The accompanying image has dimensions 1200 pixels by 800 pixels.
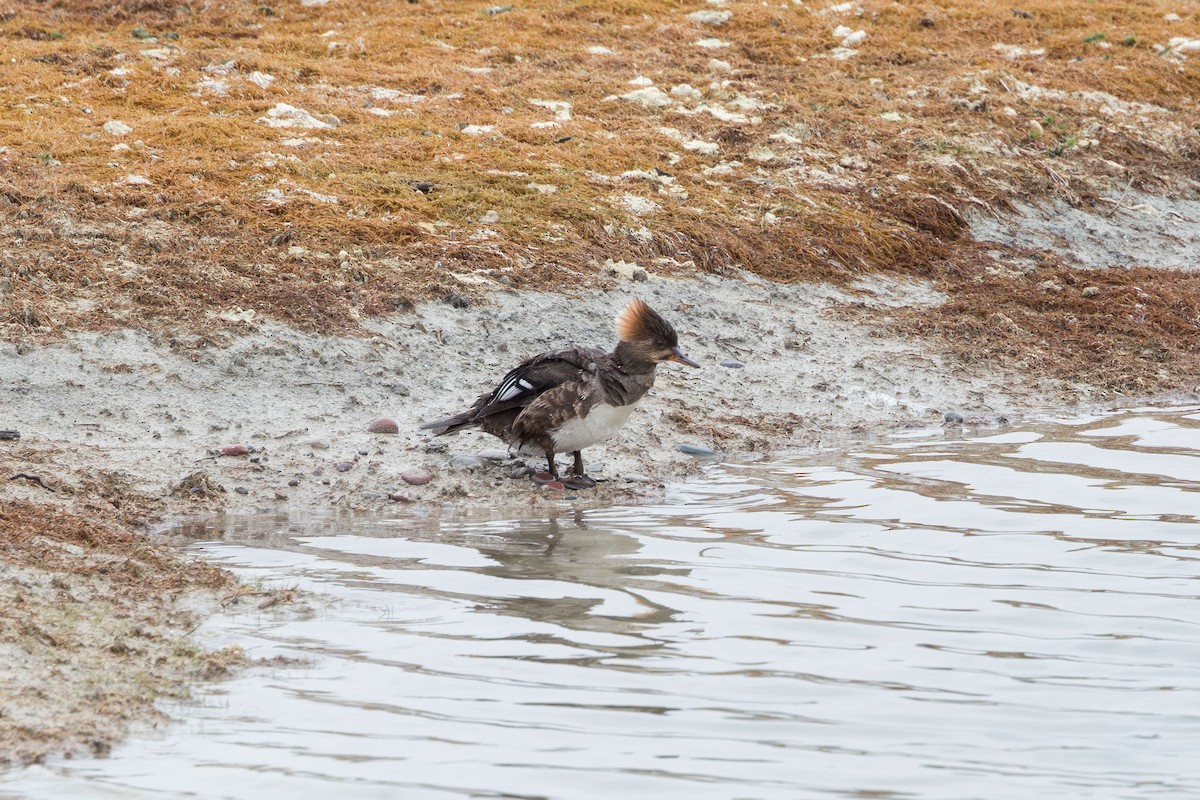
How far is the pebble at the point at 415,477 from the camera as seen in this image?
7.30m

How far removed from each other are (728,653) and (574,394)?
2.59m

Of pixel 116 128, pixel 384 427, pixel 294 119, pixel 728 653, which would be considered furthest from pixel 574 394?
pixel 116 128

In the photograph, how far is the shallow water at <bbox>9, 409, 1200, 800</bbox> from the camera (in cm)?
385

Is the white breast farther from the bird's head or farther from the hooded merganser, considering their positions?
the bird's head

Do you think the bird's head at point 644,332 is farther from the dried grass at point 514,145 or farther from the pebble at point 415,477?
the dried grass at point 514,145

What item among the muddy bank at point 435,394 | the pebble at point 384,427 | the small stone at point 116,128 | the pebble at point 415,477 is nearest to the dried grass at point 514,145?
the small stone at point 116,128

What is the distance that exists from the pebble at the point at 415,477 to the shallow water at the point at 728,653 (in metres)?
0.53

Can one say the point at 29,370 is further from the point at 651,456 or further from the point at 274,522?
the point at 651,456

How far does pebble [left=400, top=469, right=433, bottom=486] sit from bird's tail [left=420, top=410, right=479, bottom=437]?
0.87 feet

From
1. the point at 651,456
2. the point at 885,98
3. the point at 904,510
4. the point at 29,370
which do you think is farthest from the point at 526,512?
the point at 885,98

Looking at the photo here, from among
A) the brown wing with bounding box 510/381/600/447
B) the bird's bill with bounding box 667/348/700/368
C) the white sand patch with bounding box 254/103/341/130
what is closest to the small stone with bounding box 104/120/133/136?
the white sand patch with bounding box 254/103/341/130

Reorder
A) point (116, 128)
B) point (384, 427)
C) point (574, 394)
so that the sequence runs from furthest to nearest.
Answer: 1. point (116, 128)
2. point (384, 427)
3. point (574, 394)

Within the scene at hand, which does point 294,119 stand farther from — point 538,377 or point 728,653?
point 728,653

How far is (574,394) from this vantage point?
7141 millimetres
